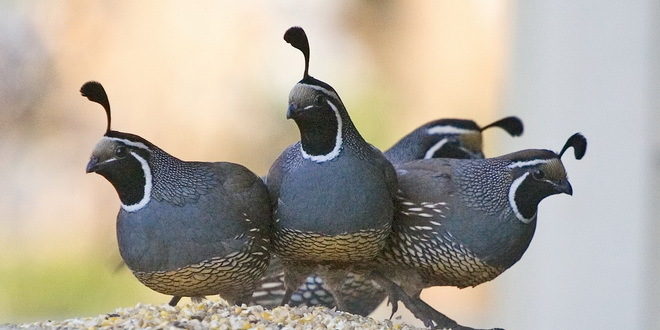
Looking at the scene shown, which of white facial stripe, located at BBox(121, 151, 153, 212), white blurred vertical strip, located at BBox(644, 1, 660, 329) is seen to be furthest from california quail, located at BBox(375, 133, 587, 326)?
white blurred vertical strip, located at BBox(644, 1, 660, 329)

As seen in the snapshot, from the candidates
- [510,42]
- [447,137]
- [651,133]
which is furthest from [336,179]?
[510,42]

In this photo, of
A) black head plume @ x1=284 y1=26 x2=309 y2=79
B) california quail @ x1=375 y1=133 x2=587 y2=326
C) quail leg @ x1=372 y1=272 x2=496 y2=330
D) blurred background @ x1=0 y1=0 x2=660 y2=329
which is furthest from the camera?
blurred background @ x1=0 y1=0 x2=660 y2=329

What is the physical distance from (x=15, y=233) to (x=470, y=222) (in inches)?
149

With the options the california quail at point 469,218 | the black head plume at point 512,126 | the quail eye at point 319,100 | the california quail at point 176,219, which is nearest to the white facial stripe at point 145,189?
the california quail at point 176,219

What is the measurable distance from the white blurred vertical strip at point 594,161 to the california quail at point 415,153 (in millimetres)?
1751

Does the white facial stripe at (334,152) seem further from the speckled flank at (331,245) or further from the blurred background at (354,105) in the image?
the blurred background at (354,105)

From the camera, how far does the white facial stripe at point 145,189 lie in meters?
2.42

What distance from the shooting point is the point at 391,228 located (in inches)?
104

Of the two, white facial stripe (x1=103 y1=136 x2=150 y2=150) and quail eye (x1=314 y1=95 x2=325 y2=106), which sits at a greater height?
quail eye (x1=314 y1=95 x2=325 y2=106)

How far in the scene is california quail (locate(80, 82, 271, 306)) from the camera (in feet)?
7.82

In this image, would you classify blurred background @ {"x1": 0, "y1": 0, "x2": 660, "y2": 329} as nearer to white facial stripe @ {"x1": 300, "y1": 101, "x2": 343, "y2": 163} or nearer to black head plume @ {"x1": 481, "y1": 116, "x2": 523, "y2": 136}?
black head plume @ {"x1": 481, "y1": 116, "x2": 523, "y2": 136}

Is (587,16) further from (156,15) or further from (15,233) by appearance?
(15,233)

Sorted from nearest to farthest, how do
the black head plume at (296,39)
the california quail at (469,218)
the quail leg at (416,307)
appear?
1. the black head plume at (296,39)
2. the california quail at (469,218)
3. the quail leg at (416,307)

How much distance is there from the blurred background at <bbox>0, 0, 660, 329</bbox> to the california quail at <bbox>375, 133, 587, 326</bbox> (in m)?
2.19
